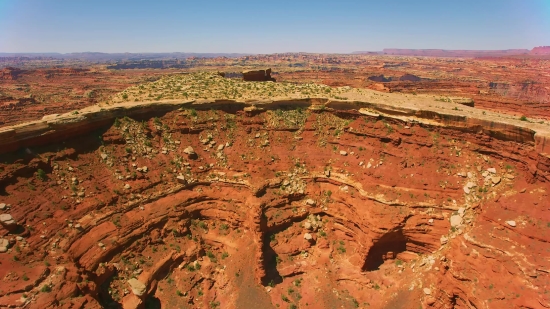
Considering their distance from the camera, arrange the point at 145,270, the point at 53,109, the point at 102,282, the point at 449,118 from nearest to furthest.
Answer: the point at 102,282 < the point at 145,270 < the point at 449,118 < the point at 53,109

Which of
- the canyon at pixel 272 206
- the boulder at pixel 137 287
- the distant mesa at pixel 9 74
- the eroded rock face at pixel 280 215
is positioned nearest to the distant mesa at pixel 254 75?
the canyon at pixel 272 206

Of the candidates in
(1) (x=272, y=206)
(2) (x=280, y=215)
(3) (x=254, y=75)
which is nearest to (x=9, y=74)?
(3) (x=254, y=75)

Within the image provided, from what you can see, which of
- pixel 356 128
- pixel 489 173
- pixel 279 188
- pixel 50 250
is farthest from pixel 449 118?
pixel 50 250

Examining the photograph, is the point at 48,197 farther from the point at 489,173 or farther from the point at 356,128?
the point at 489,173

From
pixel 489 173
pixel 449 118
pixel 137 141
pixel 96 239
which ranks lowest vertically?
pixel 96 239

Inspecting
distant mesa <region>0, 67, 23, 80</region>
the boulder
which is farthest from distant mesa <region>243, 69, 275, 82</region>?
distant mesa <region>0, 67, 23, 80</region>

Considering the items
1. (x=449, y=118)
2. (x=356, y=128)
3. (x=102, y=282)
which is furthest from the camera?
(x=356, y=128)

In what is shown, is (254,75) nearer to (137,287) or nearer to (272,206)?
(272,206)
